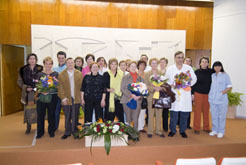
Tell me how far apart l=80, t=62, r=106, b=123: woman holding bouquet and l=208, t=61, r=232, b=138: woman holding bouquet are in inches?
87.5

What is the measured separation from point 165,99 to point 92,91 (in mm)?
1385

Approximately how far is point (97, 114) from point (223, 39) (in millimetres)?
4932

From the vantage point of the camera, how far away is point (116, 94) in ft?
13.4

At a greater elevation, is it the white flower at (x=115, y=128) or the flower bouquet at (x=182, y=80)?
the flower bouquet at (x=182, y=80)

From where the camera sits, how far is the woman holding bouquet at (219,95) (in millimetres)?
4066

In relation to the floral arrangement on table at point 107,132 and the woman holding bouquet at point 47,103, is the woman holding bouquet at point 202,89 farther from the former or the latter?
the woman holding bouquet at point 47,103

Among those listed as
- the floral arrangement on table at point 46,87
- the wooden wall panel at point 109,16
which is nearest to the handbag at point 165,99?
the floral arrangement on table at point 46,87

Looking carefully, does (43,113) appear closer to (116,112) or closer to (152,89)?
(116,112)

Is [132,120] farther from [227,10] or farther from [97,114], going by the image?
[227,10]

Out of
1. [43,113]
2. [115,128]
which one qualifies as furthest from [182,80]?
[43,113]

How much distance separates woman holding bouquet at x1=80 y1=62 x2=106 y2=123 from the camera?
3812mm

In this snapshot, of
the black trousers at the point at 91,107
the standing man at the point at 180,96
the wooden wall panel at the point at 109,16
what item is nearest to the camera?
the black trousers at the point at 91,107

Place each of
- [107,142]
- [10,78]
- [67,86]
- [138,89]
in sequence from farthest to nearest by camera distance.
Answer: [10,78], [67,86], [138,89], [107,142]

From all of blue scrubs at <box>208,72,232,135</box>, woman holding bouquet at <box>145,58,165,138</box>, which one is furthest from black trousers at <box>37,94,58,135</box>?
blue scrubs at <box>208,72,232,135</box>
